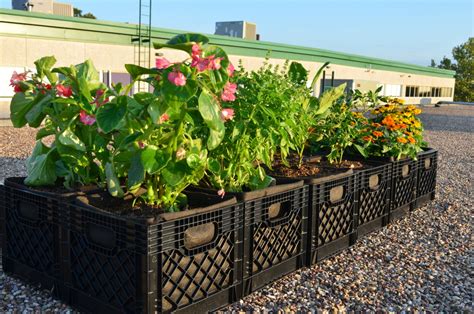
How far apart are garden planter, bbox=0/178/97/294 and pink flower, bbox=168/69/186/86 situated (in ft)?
3.34

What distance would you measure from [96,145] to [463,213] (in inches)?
161

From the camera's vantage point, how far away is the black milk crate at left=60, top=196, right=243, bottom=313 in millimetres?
2531

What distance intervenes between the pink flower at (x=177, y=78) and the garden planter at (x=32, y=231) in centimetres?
102

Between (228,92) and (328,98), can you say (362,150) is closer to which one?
(328,98)

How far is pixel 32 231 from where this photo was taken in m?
3.16

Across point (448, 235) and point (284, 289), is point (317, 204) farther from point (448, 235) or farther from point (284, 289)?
point (448, 235)

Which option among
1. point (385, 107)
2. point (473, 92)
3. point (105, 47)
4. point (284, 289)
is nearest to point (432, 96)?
point (473, 92)

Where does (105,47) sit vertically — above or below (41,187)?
above

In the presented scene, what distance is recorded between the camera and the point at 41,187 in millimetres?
3301

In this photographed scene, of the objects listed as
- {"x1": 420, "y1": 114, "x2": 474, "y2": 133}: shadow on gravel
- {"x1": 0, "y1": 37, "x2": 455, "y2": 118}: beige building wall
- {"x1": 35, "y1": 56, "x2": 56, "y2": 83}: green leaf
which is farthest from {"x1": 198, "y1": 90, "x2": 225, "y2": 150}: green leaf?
{"x1": 420, "y1": 114, "x2": 474, "y2": 133}: shadow on gravel

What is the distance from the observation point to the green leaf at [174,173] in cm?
268

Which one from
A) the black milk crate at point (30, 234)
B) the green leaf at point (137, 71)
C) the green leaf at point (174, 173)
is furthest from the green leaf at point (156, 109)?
the black milk crate at point (30, 234)

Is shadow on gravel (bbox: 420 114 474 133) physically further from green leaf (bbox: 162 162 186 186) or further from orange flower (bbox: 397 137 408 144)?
green leaf (bbox: 162 162 186 186)

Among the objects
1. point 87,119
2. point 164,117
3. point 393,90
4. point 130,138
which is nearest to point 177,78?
point 164,117
